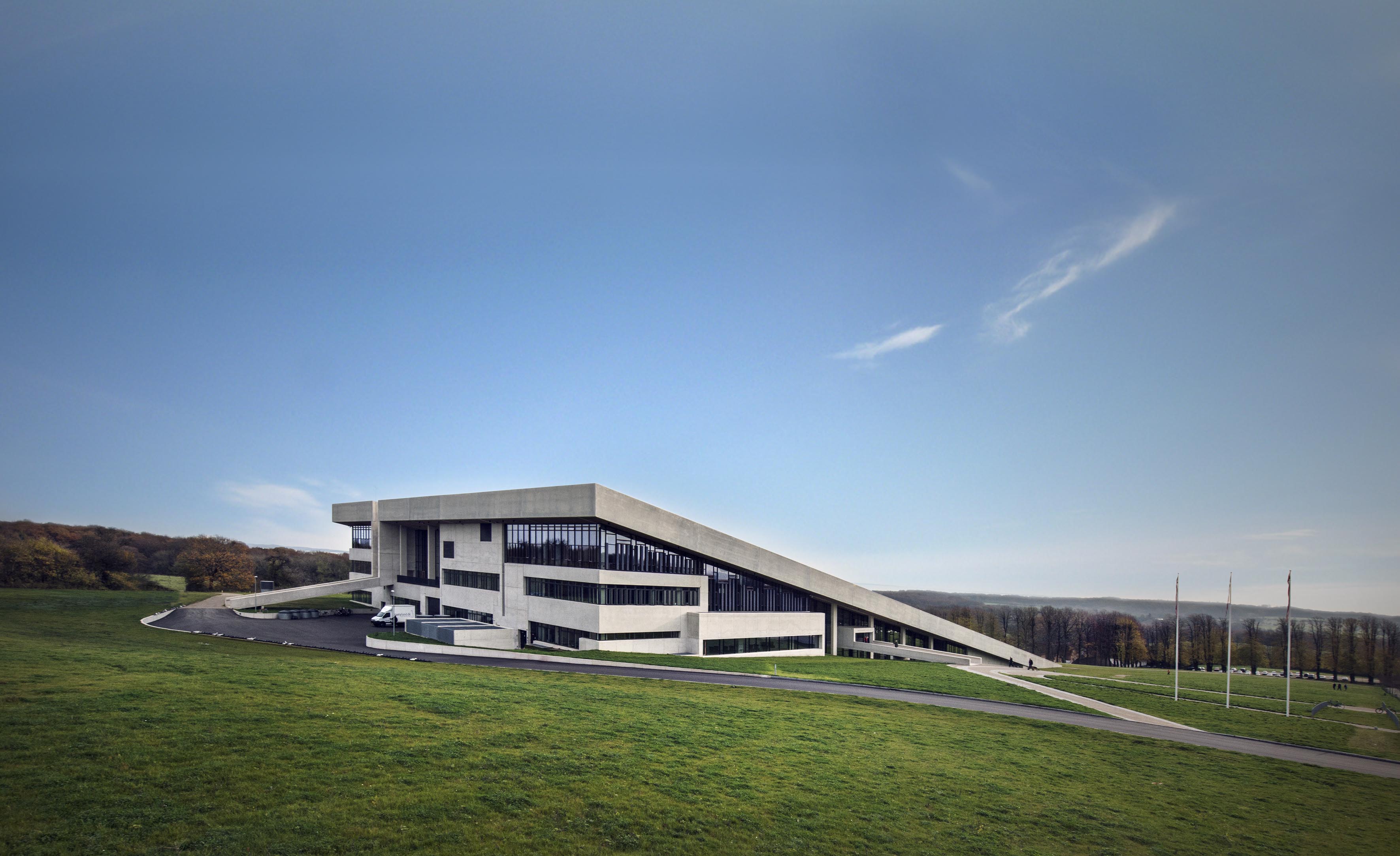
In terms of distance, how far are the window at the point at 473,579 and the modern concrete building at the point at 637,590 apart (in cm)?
15

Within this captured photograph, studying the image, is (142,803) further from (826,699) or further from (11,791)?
(826,699)

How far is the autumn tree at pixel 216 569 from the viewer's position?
3346 inches

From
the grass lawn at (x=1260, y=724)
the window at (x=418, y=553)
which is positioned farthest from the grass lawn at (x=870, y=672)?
the window at (x=418, y=553)

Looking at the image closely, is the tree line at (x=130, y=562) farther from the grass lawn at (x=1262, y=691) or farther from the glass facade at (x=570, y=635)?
the grass lawn at (x=1262, y=691)

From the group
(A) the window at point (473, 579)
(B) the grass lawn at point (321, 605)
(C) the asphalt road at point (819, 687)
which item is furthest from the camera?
(B) the grass lawn at point (321, 605)

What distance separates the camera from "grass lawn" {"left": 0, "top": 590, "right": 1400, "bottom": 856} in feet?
39.7

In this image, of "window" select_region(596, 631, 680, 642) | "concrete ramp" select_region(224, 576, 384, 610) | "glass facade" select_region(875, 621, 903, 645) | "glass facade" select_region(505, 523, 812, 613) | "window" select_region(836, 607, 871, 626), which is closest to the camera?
"window" select_region(596, 631, 680, 642)

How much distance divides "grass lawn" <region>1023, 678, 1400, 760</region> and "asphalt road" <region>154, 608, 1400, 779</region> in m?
1.29

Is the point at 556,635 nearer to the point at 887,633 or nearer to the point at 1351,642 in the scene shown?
the point at 887,633

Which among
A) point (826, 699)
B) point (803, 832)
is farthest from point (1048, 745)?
point (803, 832)

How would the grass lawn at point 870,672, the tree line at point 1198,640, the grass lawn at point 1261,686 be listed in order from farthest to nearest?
1. the tree line at point 1198,640
2. the grass lawn at point 1261,686
3. the grass lawn at point 870,672

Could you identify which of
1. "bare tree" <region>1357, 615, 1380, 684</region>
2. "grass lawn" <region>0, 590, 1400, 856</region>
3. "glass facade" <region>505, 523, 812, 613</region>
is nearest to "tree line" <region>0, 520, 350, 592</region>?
"glass facade" <region>505, 523, 812, 613</region>

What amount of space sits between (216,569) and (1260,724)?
103521 millimetres

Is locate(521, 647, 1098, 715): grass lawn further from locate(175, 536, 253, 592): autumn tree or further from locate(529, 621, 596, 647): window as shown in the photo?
locate(175, 536, 253, 592): autumn tree
